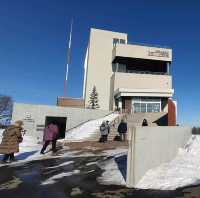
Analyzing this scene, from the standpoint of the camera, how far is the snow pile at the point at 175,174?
6305 mm

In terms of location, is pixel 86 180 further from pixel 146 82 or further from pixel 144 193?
pixel 146 82

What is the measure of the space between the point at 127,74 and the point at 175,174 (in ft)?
105

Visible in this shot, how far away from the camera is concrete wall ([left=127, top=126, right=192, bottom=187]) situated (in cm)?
673

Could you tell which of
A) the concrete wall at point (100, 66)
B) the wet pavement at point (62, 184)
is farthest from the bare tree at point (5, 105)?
the wet pavement at point (62, 184)

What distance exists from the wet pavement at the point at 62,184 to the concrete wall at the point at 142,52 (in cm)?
3048

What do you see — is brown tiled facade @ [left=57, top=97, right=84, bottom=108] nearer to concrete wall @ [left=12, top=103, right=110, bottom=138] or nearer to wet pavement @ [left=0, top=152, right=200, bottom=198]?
concrete wall @ [left=12, top=103, right=110, bottom=138]

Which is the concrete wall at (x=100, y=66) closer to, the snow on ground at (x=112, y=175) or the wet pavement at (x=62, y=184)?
the wet pavement at (x=62, y=184)

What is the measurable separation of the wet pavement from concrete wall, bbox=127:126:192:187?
1.95ft

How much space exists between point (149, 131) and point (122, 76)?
103 feet

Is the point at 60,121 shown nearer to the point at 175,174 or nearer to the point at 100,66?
the point at 100,66

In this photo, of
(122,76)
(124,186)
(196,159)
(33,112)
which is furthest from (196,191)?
(122,76)

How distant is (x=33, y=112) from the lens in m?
27.5

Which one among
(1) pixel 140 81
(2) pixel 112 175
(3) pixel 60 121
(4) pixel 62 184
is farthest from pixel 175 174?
(1) pixel 140 81

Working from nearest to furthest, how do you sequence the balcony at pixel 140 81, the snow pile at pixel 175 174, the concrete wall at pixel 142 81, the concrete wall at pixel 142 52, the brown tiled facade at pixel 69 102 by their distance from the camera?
the snow pile at pixel 175 174 → the brown tiled facade at pixel 69 102 → the balcony at pixel 140 81 → the concrete wall at pixel 142 81 → the concrete wall at pixel 142 52
